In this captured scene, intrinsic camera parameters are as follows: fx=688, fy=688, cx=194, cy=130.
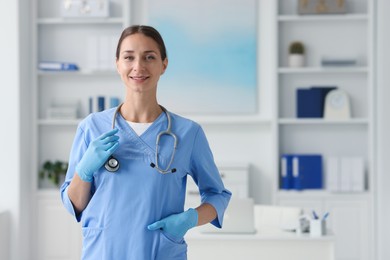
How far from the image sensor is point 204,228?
373 centimetres

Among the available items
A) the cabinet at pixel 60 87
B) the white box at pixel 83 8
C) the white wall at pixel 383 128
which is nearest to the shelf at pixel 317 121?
the white wall at pixel 383 128

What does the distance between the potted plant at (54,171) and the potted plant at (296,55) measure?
79.8 inches

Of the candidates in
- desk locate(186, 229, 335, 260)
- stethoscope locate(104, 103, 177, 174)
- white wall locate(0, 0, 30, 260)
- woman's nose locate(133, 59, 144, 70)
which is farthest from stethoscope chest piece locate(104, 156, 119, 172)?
white wall locate(0, 0, 30, 260)

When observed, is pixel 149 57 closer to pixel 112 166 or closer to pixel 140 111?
pixel 140 111

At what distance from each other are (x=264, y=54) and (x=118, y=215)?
407 cm

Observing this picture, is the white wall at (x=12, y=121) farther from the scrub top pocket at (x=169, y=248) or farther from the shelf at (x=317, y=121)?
the scrub top pocket at (x=169, y=248)

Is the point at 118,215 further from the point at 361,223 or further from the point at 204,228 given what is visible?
the point at 361,223

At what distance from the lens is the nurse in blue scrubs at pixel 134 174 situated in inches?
69.9

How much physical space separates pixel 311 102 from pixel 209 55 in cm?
92

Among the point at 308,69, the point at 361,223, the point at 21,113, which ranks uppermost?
the point at 308,69

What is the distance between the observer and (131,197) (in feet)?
5.82

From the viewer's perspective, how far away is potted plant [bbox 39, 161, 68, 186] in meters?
5.59

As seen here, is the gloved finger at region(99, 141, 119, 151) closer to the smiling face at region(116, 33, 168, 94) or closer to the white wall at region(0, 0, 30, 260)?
the smiling face at region(116, 33, 168, 94)

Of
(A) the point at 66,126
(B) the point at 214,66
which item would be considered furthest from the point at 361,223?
(A) the point at 66,126
